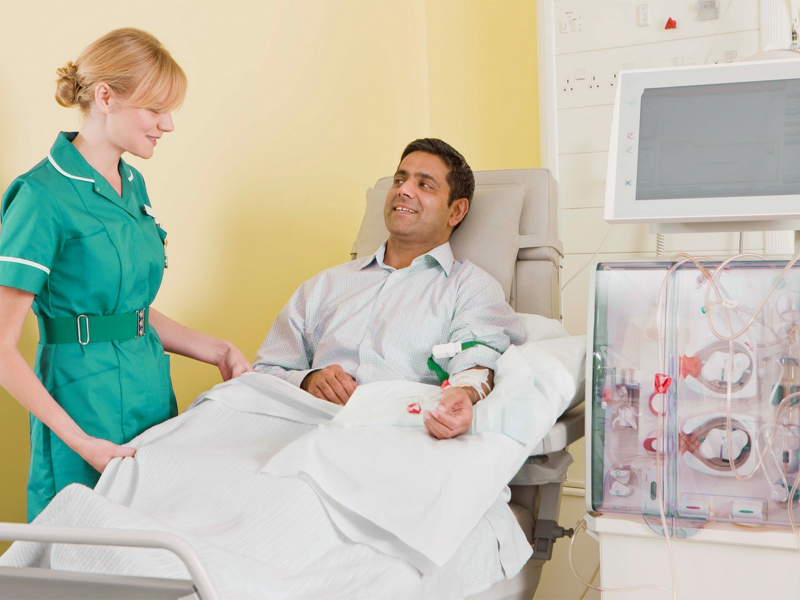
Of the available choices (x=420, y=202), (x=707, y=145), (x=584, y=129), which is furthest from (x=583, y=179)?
(x=707, y=145)

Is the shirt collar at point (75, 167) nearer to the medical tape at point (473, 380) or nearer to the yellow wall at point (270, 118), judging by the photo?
the yellow wall at point (270, 118)

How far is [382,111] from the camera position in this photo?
3188 mm

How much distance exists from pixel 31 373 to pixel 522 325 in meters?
1.09

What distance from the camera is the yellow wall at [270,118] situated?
1.75 metres

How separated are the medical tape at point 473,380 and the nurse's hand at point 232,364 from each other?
18.1 inches

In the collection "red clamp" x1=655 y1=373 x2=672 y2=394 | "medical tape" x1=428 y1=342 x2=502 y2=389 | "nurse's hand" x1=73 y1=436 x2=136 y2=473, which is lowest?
"nurse's hand" x1=73 y1=436 x2=136 y2=473

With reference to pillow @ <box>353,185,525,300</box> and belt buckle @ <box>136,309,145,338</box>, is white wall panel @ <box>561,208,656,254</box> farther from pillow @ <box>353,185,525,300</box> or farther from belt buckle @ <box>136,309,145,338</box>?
belt buckle @ <box>136,309,145,338</box>

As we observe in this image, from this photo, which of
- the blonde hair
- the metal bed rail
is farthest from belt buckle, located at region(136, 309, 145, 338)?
the metal bed rail

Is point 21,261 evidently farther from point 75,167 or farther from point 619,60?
point 619,60

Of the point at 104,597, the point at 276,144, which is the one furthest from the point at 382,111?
the point at 104,597

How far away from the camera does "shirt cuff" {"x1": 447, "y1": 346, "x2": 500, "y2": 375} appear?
163 centimetres

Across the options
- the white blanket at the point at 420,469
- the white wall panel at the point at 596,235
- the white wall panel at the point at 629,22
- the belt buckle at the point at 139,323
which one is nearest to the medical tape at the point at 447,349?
the white blanket at the point at 420,469

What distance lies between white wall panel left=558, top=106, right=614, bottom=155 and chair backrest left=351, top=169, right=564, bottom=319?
2.76 feet

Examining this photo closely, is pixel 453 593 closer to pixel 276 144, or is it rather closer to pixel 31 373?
pixel 31 373
